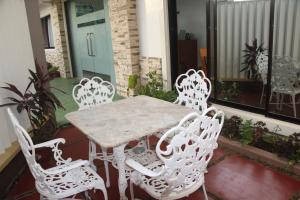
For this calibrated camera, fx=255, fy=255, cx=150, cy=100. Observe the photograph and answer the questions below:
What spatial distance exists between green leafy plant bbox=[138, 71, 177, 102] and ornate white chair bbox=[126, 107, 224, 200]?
6.78 ft

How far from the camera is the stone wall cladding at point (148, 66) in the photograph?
13.5 feet

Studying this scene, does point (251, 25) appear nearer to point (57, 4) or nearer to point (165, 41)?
point (165, 41)

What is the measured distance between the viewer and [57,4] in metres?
7.14

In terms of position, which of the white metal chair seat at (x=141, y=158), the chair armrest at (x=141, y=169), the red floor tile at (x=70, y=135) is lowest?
the red floor tile at (x=70, y=135)

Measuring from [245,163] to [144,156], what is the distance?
112cm

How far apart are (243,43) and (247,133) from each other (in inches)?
96.3

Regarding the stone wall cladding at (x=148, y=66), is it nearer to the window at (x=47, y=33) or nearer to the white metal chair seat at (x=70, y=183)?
the white metal chair seat at (x=70, y=183)

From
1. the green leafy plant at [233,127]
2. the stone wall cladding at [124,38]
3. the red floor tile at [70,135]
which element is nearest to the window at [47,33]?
the stone wall cladding at [124,38]

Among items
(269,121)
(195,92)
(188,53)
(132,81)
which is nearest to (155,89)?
(132,81)

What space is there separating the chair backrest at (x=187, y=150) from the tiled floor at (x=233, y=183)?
0.73 m

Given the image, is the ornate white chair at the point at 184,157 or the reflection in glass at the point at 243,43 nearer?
the ornate white chair at the point at 184,157

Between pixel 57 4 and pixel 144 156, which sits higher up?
pixel 57 4

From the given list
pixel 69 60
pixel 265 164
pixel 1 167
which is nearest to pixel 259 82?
pixel 265 164

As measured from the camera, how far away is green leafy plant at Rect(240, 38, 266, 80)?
443 cm
